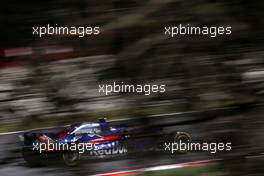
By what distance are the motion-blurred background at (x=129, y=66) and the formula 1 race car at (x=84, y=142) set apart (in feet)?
0.07

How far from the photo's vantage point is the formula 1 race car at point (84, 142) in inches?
82.1

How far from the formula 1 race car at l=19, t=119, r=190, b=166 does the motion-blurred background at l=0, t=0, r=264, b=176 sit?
0.02m

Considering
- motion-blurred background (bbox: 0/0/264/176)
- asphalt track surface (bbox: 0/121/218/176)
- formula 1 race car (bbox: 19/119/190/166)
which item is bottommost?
asphalt track surface (bbox: 0/121/218/176)

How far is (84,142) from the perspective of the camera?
2117 millimetres

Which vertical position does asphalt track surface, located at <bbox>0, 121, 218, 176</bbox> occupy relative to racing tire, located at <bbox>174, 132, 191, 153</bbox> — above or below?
below

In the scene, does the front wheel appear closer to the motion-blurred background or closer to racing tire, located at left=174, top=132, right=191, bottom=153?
the motion-blurred background

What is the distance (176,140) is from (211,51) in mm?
190

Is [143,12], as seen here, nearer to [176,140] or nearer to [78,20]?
[78,20]

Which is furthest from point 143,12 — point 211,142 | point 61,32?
point 211,142

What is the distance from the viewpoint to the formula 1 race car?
2.09 metres

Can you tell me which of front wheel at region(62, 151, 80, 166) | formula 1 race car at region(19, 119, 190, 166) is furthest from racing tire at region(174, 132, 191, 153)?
front wheel at region(62, 151, 80, 166)

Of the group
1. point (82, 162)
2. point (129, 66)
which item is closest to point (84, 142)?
point (82, 162)

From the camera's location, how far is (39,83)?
6.84 feet

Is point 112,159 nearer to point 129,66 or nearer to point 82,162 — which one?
point 82,162
